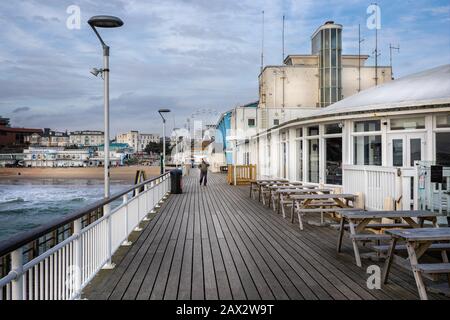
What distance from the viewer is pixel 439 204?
250 inches

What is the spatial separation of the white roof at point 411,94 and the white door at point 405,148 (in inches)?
30.3

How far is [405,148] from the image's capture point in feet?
30.0

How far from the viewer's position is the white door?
29.2 feet

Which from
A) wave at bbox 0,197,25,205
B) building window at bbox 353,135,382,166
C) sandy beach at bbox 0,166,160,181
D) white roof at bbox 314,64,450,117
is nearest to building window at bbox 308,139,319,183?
white roof at bbox 314,64,450,117

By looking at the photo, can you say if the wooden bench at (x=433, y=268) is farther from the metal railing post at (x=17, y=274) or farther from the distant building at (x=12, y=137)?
the distant building at (x=12, y=137)

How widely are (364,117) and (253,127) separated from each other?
2037cm

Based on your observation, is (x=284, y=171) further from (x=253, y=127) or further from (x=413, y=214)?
(x=253, y=127)

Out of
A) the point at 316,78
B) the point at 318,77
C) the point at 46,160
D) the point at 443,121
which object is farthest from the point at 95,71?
the point at 46,160

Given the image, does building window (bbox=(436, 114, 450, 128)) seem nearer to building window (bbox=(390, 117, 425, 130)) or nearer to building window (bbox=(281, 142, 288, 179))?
building window (bbox=(390, 117, 425, 130))

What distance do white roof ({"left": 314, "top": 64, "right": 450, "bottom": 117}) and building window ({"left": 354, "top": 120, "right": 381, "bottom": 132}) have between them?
1.40 feet

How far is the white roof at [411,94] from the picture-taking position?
8.73m

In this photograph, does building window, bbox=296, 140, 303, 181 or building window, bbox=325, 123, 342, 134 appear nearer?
building window, bbox=325, 123, 342, 134

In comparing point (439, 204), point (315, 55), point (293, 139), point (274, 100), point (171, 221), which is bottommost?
point (171, 221)
